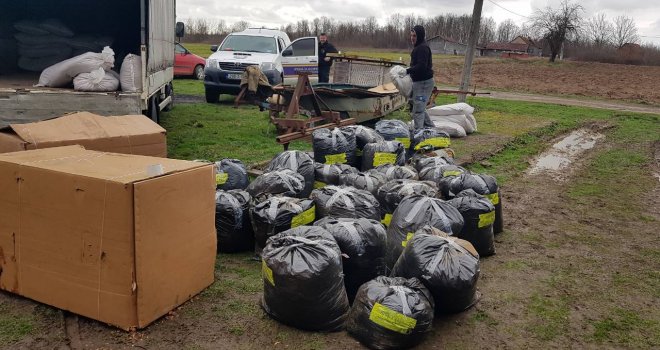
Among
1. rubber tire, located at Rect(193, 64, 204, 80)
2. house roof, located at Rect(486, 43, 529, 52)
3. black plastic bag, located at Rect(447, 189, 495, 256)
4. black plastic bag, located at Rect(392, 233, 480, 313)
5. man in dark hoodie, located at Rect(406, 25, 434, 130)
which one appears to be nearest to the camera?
black plastic bag, located at Rect(392, 233, 480, 313)

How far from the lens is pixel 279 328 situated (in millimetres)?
3057

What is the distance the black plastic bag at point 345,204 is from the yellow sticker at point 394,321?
1.20 m

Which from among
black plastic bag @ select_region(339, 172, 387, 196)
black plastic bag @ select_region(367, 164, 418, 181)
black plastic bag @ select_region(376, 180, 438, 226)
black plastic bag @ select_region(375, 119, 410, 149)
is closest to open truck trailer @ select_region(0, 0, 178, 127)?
black plastic bag @ select_region(339, 172, 387, 196)

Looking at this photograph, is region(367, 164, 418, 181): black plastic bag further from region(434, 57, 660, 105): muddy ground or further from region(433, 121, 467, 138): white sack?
region(434, 57, 660, 105): muddy ground

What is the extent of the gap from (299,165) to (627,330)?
296 centimetres

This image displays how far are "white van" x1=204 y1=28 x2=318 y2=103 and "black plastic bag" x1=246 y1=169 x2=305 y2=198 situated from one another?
8.32 meters

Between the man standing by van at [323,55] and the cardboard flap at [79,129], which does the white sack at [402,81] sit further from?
the man standing by van at [323,55]

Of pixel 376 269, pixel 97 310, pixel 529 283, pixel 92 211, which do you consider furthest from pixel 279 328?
pixel 529 283

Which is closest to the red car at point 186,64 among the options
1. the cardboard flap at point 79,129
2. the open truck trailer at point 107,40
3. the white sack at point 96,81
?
the open truck trailer at point 107,40

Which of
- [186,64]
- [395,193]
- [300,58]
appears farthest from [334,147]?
[186,64]

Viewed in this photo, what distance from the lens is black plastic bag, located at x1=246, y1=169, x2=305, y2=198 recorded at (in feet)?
14.4

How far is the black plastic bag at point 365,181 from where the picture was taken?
4707mm

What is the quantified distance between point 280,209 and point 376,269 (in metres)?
0.83

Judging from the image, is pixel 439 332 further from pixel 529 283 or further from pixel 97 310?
pixel 97 310
